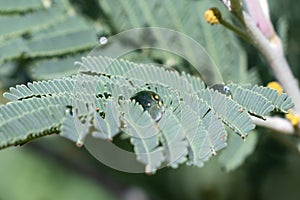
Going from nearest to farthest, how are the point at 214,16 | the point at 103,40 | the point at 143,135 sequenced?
the point at 143,135, the point at 214,16, the point at 103,40

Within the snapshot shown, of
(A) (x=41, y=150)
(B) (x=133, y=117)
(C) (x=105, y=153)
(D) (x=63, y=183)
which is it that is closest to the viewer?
(B) (x=133, y=117)

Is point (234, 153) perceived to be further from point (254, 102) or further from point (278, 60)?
point (254, 102)

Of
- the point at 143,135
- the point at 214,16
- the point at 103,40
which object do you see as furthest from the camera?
the point at 103,40

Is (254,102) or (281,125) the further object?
(281,125)

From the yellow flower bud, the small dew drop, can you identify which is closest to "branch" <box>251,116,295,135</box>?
the yellow flower bud

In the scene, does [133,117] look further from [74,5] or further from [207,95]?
[74,5]

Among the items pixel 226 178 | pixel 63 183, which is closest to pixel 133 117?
pixel 226 178

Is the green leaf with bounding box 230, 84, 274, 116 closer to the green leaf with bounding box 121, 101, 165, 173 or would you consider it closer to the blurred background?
the green leaf with bounding box 121, 101, 165, 173

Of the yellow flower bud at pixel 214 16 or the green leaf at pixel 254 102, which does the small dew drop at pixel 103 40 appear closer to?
the yellow flower bud at pixel 214 16

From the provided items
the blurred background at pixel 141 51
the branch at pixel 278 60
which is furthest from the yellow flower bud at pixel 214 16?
the blurred background at pixel 141 51

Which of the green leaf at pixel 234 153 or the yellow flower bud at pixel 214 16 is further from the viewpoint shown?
the green leaf at pixel 234 153

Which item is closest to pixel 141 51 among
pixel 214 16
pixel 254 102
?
pixel 214 16
